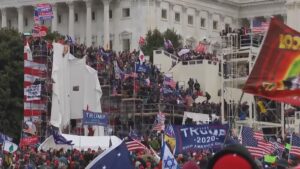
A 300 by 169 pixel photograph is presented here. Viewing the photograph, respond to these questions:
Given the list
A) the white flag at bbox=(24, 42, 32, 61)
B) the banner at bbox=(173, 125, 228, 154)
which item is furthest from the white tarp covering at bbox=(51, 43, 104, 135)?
the banner at bbox=(173, 125, 228, 154)

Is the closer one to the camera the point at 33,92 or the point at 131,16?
the point at 33,92

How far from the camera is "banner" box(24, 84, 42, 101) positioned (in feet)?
146

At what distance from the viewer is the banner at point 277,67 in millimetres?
5934

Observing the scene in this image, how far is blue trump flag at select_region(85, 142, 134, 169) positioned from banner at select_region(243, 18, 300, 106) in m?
3.47

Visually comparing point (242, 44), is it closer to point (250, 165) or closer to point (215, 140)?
point (215, 140)

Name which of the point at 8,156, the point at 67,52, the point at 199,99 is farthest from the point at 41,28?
the point at 8,156

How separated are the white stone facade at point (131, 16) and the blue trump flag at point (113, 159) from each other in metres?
87.6

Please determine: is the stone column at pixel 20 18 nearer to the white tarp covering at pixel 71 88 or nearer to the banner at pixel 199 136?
the white tarp covering at pixel 71 88

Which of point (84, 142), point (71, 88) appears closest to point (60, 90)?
point (71, 88)

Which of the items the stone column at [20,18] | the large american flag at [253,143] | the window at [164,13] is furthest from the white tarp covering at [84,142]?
the stone column at [20,18]

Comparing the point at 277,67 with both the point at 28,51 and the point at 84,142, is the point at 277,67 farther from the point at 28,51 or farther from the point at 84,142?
the point at 28,51

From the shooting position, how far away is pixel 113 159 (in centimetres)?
956

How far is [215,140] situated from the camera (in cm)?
2036

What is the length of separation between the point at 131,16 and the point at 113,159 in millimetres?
91989
